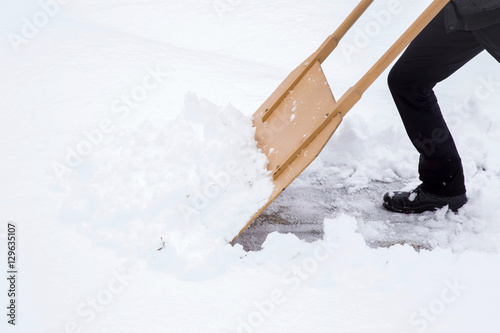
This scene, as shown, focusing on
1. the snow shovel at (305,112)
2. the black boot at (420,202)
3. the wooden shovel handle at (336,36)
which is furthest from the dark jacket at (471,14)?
the black boot at (420,202)

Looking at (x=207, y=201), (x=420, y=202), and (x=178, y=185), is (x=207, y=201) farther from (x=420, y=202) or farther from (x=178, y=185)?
(x=420, y=202)

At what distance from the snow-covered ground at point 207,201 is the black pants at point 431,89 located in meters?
0.21

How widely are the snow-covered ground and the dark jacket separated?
92 centimetres

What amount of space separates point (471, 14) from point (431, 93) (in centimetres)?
52

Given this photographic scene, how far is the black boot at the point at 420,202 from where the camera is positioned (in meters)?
2.87

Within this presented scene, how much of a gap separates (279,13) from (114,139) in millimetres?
2481

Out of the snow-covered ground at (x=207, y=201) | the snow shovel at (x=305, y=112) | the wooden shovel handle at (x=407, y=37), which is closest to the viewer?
the snow-covered ground at (x=207, y=201)

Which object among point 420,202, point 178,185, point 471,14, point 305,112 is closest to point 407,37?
point 471,14

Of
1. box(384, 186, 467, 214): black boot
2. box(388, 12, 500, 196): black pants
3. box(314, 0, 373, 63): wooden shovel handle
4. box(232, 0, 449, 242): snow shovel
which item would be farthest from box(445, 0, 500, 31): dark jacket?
box(384, 186, 467, 214): black boot

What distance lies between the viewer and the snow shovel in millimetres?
2275

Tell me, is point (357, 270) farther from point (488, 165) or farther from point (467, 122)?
point (467, 122)

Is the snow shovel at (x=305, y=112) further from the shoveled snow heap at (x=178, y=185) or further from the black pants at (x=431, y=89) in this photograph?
the black pants at (x=431, y=89)

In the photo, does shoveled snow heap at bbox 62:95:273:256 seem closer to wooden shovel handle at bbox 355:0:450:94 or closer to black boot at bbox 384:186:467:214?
wooden shovel handle at bbox 355:0:450:94

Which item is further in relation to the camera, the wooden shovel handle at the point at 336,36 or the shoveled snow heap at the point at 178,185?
the wooden shovel handle at the point at 336,36
